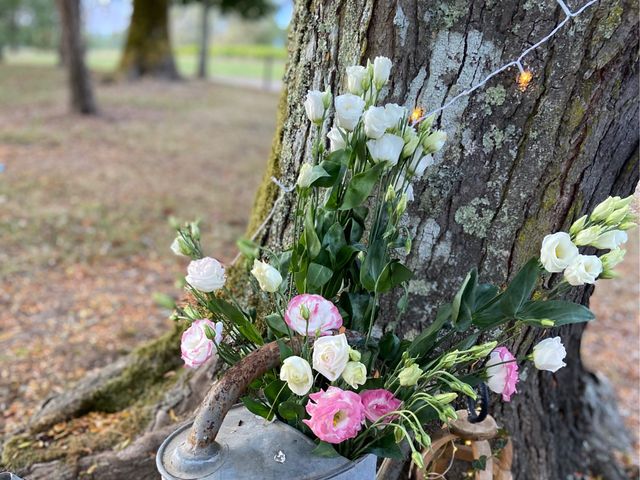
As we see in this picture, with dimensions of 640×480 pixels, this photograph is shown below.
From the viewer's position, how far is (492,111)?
134cm

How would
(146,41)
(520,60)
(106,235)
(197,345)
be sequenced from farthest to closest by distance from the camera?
(146,41)
(106,235)
(520,60)
(197,345)

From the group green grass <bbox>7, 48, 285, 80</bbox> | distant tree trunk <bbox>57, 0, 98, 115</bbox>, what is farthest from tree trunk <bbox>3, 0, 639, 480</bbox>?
green grass <bbox>7, 48, 285, 80</bbox>

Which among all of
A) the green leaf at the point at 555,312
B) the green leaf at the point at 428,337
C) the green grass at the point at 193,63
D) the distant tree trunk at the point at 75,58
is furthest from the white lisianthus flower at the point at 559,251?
the green grass at the point at 193,63

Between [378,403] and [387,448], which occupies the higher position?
[378,403]

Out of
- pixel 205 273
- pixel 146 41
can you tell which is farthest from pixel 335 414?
pixel 146 41

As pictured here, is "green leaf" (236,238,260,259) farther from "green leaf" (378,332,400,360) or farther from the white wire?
the white wire

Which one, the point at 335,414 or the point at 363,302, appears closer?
the point at 335,414

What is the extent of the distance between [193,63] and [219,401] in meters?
23.0

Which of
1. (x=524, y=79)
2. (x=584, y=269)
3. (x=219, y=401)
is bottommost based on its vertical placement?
(x=219, y=401)

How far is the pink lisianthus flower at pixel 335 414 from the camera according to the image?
1008 mm

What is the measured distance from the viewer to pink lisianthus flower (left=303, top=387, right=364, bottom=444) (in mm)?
1008

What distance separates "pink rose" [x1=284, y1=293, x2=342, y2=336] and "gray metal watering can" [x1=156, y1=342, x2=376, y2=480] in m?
0.14

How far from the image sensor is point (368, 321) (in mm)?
1269

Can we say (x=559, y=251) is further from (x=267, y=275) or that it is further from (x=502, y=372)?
(x=267, y=275)
